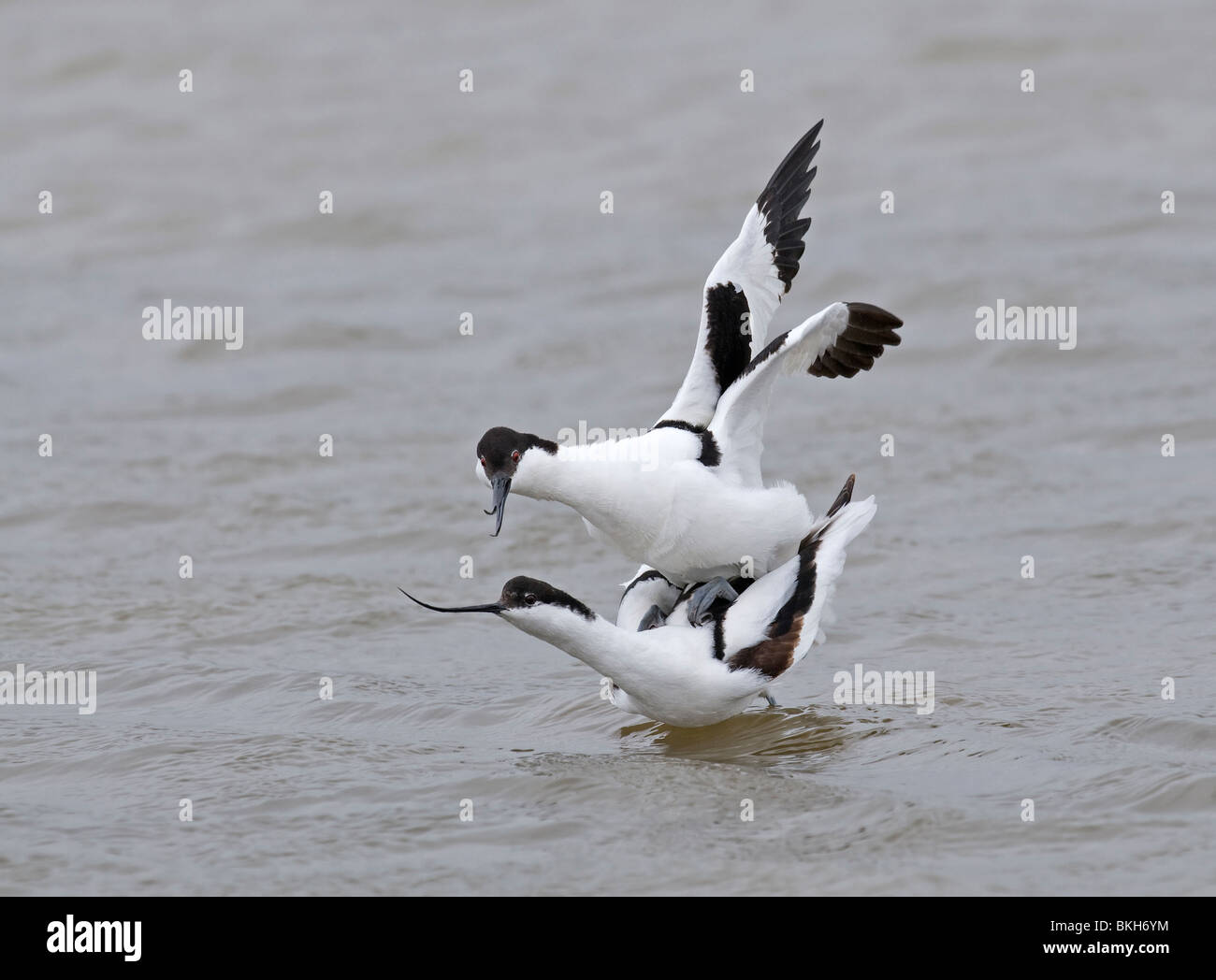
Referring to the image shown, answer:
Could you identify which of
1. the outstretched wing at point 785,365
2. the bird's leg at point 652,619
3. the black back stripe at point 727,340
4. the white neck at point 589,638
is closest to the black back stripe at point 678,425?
the outstretched wing at point 785,365

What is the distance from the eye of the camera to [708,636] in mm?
8180

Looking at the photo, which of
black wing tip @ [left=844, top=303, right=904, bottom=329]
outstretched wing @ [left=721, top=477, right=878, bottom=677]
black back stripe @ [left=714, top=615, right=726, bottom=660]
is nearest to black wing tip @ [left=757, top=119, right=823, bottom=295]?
black wing tip @ [left=844, top=303, right=904, bottom=329]

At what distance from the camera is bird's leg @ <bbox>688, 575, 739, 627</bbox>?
8.41m

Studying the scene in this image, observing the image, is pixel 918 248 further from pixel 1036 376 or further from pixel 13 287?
pixel 13 287

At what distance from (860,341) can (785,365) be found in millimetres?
416

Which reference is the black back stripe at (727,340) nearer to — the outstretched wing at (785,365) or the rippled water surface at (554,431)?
the outstretched wing at (785,365)

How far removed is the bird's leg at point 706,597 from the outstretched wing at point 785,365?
0.54m

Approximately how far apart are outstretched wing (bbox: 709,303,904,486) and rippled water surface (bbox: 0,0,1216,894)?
4.77 ft

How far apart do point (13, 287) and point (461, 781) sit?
13.0 metres

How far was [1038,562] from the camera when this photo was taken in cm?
1114

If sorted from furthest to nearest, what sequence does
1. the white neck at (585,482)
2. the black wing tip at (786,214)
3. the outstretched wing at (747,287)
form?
the black wing tip at (786,214) → the outstretched wing at (747,287) → the white neck at (585,482)

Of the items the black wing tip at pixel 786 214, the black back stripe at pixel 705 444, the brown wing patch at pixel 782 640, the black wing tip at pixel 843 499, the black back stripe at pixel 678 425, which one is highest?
the black wing tip at pixel 786 214

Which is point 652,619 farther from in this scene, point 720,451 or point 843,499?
point 843,499

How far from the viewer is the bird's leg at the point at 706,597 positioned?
331 inches
